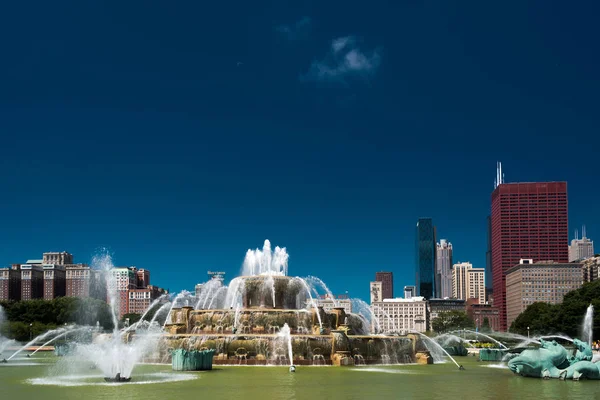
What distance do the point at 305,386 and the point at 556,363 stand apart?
12.0m

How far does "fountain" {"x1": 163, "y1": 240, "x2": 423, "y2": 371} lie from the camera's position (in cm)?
3931

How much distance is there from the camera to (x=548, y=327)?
107 m

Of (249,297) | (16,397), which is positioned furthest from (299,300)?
A: (16,397)

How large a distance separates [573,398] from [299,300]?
109ft

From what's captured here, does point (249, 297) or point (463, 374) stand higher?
point (249, 297)

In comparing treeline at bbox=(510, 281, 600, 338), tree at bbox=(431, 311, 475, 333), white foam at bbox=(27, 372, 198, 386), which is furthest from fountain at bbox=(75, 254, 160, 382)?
tree at bbox=(431, 311, 475, 333)

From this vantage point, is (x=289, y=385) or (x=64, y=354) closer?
(x=289, y=385)

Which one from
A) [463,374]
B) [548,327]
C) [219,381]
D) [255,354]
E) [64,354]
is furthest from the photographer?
[548,327]

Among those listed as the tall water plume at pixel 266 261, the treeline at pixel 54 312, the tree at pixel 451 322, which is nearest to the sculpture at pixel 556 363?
the tall water plume at pixel 266 261

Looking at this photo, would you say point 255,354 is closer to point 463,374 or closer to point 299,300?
point 463,374

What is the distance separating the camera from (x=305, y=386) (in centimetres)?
2627

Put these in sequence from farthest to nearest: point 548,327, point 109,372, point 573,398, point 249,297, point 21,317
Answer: point 21,317 < point 548,327 < point 249,297 < point 109,372 < point 573,398

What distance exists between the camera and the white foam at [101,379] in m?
27.9

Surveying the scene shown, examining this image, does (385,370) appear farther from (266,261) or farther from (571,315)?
(571,315)
